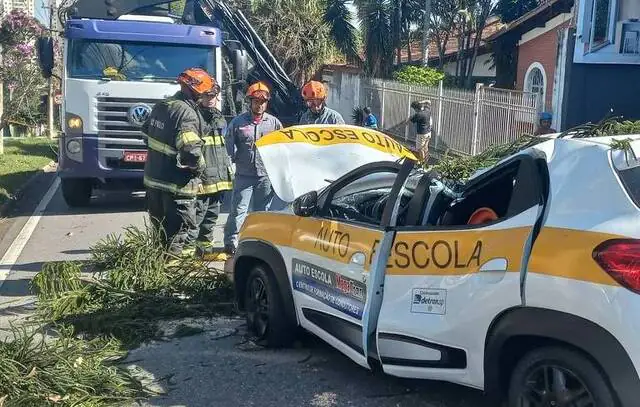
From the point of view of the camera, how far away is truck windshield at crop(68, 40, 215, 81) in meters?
11.4

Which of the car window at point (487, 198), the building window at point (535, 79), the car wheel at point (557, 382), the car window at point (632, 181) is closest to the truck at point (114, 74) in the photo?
the car window at point (487, 198)

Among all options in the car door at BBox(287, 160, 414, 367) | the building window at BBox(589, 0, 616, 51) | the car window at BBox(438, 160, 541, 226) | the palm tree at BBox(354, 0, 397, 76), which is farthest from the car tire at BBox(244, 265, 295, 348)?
the palm tree at BBox(354, 0, 397, 76)

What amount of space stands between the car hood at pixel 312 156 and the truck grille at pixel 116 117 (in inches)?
256

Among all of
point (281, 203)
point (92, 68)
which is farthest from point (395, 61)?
point (281, 203)

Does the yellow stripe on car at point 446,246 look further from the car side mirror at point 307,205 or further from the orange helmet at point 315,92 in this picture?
the orange helmet at point 315,92

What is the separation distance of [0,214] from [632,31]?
→ 8.78 m

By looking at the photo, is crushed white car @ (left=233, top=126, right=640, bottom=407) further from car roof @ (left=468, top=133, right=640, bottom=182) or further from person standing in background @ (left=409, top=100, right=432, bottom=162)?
person standing in background @ (left=409, top=100, right=432, bottom=162)

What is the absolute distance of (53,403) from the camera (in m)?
4.18

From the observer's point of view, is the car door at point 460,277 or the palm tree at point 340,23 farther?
the palm tree at point 340,23

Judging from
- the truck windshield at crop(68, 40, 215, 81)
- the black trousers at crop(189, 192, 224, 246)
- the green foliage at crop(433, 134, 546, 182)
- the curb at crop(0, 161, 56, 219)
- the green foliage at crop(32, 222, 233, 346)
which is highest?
the truck windshield at crop(68, 40, 215, 81)

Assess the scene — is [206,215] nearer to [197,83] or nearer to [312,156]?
[197,83]

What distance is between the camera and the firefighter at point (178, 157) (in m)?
6.96

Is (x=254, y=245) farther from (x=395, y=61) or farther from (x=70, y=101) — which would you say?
Answer: (x=395, y=61)

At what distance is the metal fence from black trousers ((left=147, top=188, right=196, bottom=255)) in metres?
6.12
